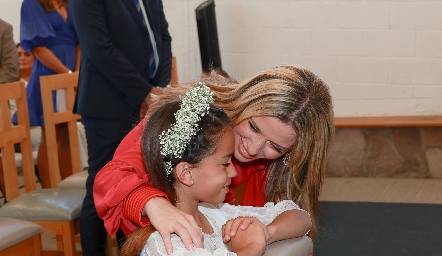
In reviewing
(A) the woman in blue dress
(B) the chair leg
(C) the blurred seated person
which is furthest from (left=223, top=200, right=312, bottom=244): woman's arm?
(C) the blurred seated person

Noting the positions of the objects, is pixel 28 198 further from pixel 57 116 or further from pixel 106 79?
pixel 106 79

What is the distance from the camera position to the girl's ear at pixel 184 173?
1.60 m

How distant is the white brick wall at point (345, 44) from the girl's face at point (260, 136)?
10.1 ft

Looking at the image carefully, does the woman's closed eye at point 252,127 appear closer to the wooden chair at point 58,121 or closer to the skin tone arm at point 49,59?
the wooden chair at point 58,121

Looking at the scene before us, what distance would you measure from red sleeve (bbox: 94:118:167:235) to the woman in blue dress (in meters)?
2.39

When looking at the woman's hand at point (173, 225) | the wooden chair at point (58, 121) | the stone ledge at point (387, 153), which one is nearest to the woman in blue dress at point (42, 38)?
the wooden chair at point (58, 121)

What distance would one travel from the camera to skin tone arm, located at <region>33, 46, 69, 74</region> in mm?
4078

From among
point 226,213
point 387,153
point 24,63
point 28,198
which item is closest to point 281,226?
point 226,213

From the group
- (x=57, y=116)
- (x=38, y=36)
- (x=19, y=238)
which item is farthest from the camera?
(x=38, y=36)

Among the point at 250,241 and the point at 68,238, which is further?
the point at 68,238

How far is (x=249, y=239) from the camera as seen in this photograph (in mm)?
1566

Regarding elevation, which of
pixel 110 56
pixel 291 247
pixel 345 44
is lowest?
pixel 291 247

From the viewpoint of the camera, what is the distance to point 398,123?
4672 millimetres

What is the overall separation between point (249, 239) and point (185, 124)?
27cm
